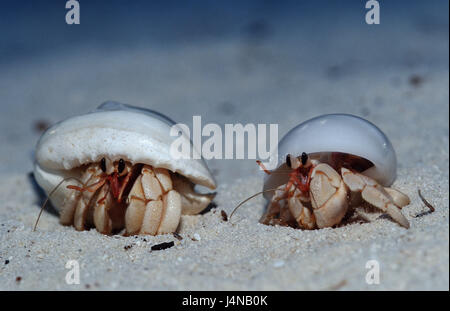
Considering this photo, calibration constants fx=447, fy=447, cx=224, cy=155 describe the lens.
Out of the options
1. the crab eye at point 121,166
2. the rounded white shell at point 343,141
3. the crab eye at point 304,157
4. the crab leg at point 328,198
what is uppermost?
the rounded white shell at point 343,141

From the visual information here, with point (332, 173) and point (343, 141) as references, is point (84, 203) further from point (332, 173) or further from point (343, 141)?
point (343, 141)

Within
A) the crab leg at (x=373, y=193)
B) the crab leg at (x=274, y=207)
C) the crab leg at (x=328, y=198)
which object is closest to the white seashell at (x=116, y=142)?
the crab leg at (x=274, y=207)

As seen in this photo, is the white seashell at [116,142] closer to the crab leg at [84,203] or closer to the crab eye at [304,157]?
the crab leg at [84,203]

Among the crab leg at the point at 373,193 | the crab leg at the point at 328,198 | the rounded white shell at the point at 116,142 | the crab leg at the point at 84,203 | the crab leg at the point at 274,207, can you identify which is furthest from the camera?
the crab leg at the point at 84,203

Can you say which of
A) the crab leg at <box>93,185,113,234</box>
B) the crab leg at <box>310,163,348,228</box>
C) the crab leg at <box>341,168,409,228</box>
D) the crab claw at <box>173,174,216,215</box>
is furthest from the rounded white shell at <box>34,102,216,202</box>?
the crab leg at <box>341,168,409,228</box>

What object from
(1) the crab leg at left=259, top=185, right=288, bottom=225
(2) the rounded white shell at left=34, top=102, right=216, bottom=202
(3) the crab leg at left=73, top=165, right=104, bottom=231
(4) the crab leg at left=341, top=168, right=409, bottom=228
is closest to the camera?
(4) the crab leg at left=341, top=168, right=409, bottom=228

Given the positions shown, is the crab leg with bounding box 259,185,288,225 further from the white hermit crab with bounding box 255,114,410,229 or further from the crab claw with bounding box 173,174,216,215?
the crab claw with bounding box 173,174,216,215
